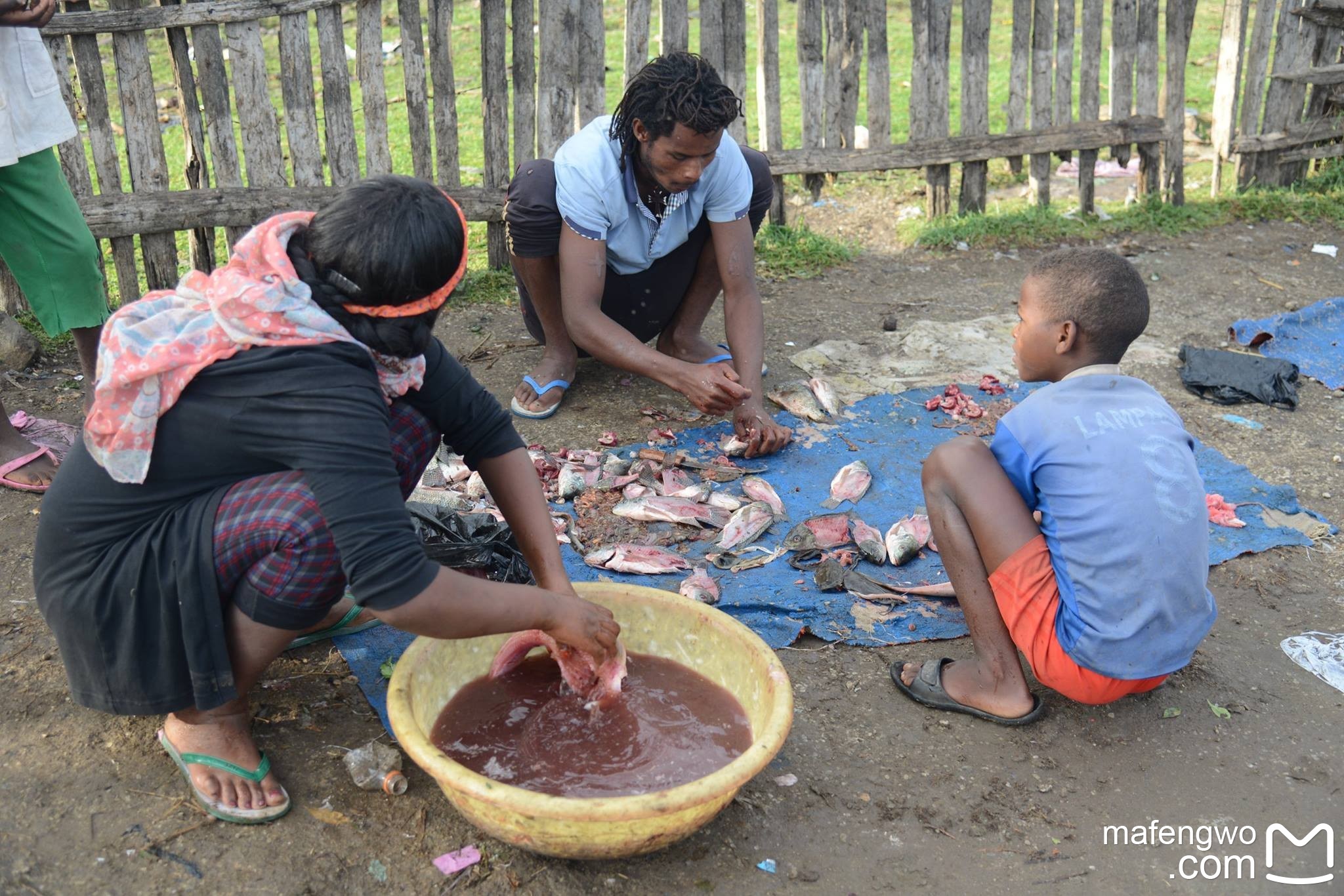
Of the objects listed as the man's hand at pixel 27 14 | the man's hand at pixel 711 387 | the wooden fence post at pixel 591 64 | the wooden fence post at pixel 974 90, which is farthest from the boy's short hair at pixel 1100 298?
the wooden fence post at pixel 974 90

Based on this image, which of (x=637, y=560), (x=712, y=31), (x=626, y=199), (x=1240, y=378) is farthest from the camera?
(x=712, y=31)

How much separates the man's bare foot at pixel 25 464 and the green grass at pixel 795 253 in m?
3.31

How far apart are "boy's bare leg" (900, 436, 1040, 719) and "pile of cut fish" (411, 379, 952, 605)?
1.49 ft

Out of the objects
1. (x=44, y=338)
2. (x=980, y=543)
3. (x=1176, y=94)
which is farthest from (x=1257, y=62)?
(x=44, y=338)

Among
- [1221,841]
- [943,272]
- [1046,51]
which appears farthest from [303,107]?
[1221,841]

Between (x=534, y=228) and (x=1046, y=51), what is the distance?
144 inches

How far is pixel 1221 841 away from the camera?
2250 mm

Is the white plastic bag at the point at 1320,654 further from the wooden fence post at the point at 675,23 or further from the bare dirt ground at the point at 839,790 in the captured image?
the wooden fence post at the point at 675,23

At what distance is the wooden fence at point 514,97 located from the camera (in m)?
4.55

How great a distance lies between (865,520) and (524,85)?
9.60ft

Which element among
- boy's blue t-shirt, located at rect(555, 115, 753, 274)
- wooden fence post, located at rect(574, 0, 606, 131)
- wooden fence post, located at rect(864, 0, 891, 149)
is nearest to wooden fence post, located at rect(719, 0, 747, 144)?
wooden fence post, located at rect(574, 0, 606, 131)

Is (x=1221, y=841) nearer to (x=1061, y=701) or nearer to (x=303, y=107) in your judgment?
(x=1061, y=701)

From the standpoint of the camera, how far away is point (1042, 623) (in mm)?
2447

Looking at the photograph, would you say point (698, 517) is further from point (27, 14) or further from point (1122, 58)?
point (1122, 58)
